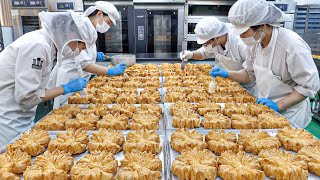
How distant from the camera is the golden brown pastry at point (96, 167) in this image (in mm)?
1261

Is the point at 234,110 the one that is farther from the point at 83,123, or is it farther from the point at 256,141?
the point at 83,123

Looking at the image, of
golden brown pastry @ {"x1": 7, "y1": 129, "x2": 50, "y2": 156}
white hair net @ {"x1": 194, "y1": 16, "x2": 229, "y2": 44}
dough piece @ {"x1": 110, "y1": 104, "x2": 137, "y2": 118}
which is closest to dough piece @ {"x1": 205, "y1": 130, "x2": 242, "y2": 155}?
dough piece @ {"x1": 110, "y1": 104, "x2": 137, "y2": 118}

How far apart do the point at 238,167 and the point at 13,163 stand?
1.12m

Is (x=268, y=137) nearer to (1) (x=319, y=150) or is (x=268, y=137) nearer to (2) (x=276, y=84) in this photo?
(1) (x=319, y=150)

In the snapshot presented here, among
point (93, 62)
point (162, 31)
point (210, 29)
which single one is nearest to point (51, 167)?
point (93, 62)

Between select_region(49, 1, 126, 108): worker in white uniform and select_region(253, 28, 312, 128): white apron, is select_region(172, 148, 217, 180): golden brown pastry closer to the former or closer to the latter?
select_region(253, 28, 312, 128): white apron

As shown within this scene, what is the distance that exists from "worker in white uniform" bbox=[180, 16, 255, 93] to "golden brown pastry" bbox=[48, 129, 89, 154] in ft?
6.87

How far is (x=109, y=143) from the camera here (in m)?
1.58

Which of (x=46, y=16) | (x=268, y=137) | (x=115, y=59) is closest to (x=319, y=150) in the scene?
(x=268, y=137)

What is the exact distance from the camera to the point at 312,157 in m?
1.42

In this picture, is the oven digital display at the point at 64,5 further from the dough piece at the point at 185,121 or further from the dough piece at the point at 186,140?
the dough piece at the point at 186,140

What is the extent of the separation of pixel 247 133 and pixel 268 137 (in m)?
0.13

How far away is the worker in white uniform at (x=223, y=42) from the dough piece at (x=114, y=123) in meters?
1.76

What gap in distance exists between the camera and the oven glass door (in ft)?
18.0
